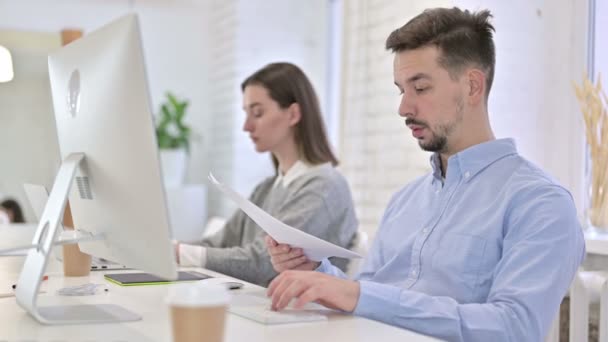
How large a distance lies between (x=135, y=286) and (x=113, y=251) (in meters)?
Answer: 0.32

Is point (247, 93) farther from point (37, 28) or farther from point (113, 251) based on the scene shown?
point (37, 28)

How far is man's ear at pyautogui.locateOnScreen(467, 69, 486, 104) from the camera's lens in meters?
1.63

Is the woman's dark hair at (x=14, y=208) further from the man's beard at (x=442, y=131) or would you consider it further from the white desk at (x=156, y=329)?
the man's beard at (x=442, y=131)

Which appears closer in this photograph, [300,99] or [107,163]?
[107,163]

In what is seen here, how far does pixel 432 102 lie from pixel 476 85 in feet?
0.38

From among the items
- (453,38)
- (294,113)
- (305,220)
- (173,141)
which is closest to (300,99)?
(294,113)

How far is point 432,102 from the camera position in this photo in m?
1.61

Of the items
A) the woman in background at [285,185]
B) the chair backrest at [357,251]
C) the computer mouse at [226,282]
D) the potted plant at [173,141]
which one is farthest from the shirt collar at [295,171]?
the potted plant at [173,141]

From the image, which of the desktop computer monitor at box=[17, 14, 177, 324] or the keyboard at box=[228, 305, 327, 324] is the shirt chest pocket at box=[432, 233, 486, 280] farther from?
the desktop computer monitor at box=[17, 14, 177, 324]

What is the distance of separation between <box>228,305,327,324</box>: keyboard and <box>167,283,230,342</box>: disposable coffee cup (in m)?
0.34

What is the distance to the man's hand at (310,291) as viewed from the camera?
1246 millimetres

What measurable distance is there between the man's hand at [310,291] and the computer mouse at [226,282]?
0.87 feet

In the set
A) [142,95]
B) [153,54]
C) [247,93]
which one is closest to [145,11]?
[153,54]

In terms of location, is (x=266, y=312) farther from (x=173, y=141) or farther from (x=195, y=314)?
(x=173, y=141)
